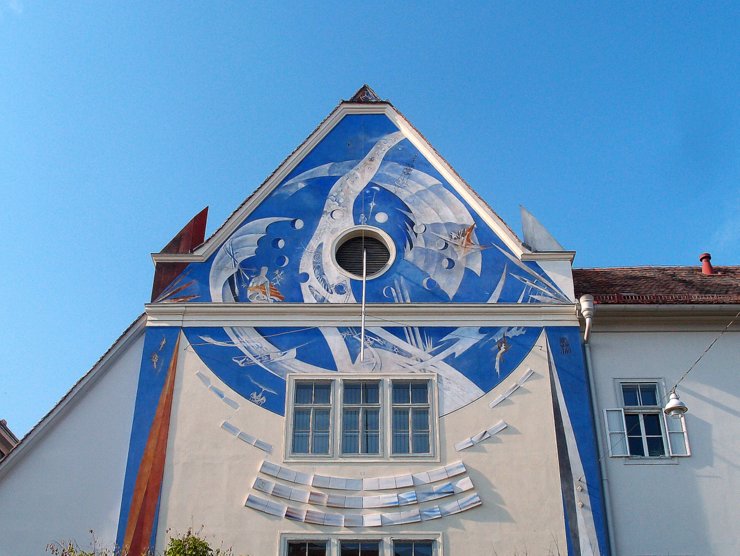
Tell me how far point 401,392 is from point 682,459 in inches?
203

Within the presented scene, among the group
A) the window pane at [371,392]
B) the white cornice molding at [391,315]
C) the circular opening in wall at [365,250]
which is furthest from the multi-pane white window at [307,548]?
the circular opening in wall at [365,250]

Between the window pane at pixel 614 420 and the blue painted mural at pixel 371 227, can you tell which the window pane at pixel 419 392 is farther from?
the window pane at pixel 614 420

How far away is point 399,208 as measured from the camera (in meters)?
19.9

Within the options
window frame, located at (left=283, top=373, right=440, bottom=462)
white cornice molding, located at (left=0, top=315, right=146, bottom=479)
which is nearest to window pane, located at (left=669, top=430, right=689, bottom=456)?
window frame, located at (left=283, top=373, right=440, bottom=462)

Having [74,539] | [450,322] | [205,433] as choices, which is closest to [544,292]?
[450,322]

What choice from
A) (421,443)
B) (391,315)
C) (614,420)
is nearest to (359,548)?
(421,443)

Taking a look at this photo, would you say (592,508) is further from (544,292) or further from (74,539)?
(74,539)

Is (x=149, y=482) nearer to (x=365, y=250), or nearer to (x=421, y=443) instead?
(x=421, y=443)

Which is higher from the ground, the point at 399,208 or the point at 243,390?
the point at 399,208

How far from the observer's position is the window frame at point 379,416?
17078 mm

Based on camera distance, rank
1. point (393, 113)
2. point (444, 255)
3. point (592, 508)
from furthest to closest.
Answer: point (393, 113), point (444, 255), point (592, 508)

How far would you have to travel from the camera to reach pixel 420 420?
17.5m

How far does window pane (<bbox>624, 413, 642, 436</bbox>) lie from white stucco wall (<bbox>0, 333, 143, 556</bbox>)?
30.2 feet

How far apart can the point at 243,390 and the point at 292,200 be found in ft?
14.3
